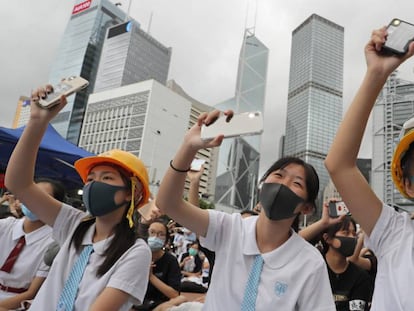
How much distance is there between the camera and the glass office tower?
8281 cm

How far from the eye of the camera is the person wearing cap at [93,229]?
1.69 metres

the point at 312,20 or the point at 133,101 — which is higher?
the point at 312,20

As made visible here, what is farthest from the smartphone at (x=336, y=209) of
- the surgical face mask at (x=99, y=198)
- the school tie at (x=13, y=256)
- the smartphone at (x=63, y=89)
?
the school tie at (x=13, y=256)

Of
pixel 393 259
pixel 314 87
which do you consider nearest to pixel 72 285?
pixel 393 259

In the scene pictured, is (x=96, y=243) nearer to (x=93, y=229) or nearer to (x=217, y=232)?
(x=93, y=229)

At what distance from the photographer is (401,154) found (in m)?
1.43

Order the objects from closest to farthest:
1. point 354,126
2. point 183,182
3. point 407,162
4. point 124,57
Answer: point 354,126 → point 407,162 → point 183,182 → point 124,57

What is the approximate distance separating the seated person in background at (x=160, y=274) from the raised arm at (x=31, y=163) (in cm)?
172

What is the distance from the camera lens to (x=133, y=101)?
7081cm

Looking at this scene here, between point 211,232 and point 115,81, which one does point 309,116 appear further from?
point 211,232

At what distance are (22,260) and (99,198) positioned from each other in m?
1.02

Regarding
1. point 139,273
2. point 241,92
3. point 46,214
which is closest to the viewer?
point 139,273

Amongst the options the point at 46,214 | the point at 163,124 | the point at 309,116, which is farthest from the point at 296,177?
the point at 309,116

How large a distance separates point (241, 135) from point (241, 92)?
8620 cm
